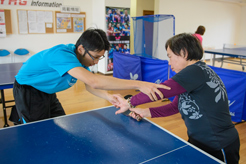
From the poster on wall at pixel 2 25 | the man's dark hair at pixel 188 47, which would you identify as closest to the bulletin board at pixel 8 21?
the poster on wall at pixel 2 25

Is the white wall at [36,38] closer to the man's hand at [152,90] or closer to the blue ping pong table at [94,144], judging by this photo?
the blue ping pong table at [94,144]

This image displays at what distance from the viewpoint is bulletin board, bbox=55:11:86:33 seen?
680 centimetres

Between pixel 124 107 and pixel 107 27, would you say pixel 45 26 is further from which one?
pixel 124 107

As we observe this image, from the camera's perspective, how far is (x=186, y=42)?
1300 millimetres

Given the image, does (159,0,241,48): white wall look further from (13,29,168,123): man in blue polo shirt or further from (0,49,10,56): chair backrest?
(13,29,168,123): man in blue polo shirt

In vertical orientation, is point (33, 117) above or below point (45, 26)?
below

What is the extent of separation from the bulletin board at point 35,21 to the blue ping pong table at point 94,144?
18.2 ft

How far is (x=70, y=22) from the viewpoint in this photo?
700cm

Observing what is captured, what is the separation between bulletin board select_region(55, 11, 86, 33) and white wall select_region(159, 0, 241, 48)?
3019mm

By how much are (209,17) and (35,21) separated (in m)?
7.85

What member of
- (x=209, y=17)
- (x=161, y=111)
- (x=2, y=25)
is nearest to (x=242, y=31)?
(x=209, y=17)

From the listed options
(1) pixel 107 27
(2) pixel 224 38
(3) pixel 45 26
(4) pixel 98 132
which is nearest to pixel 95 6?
(1) pixel 107 27

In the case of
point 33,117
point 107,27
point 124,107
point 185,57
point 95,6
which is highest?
point 95,6

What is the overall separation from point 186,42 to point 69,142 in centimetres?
96
